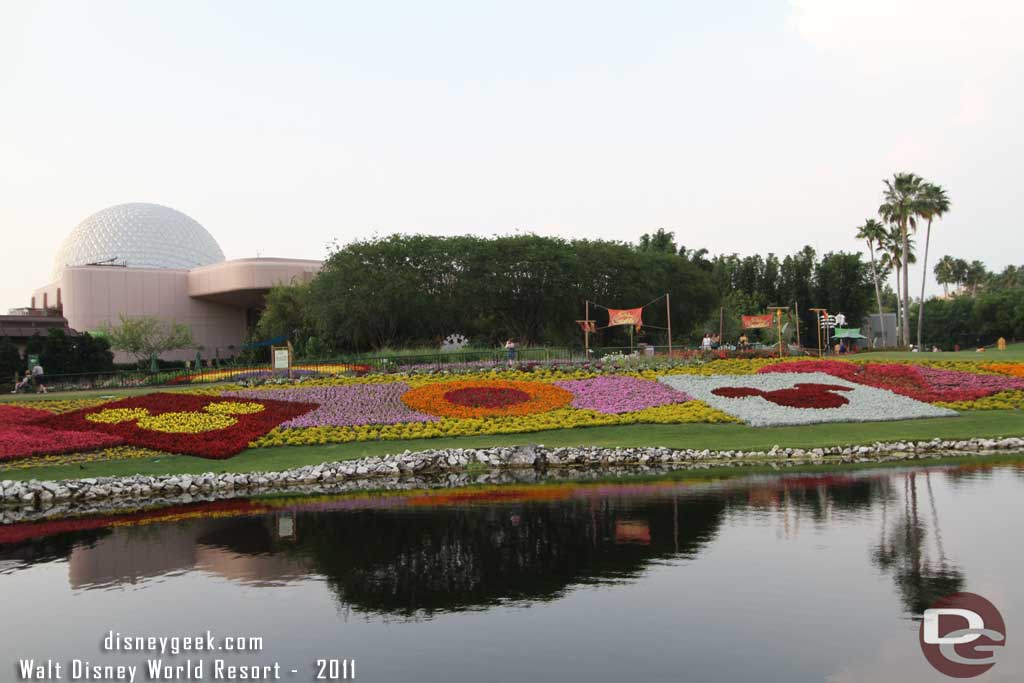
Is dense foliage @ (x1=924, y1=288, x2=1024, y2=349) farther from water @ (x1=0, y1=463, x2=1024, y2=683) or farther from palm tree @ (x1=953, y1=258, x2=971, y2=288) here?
water @ (x1=0, y1=463, x2=1024, y2=683)

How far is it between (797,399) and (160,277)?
65.7m

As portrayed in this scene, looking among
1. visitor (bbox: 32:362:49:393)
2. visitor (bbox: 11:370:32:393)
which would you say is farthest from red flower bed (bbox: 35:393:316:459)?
visitor (bbox: 32:362:49:393)

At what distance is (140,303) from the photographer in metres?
75.7

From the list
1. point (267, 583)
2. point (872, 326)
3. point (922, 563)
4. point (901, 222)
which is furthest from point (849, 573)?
point (872, 326)

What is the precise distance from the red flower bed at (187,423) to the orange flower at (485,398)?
4.14 metres

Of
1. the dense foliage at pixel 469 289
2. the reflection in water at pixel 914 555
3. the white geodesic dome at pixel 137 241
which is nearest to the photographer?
the reflection in water at pixel 914 555

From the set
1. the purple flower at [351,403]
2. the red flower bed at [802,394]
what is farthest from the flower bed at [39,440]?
the red flower bed at [802,394]

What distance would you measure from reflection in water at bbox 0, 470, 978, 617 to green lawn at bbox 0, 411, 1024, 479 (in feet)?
15.7

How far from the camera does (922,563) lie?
10375 millimetres

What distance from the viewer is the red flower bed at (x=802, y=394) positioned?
28375 mm

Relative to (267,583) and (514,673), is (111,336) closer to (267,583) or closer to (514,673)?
(267,583)

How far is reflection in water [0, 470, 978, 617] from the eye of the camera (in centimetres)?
1030

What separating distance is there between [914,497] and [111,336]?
213 ft

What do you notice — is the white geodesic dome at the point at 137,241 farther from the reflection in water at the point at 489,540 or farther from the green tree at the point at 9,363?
the reflection in water at the point at 489,540
